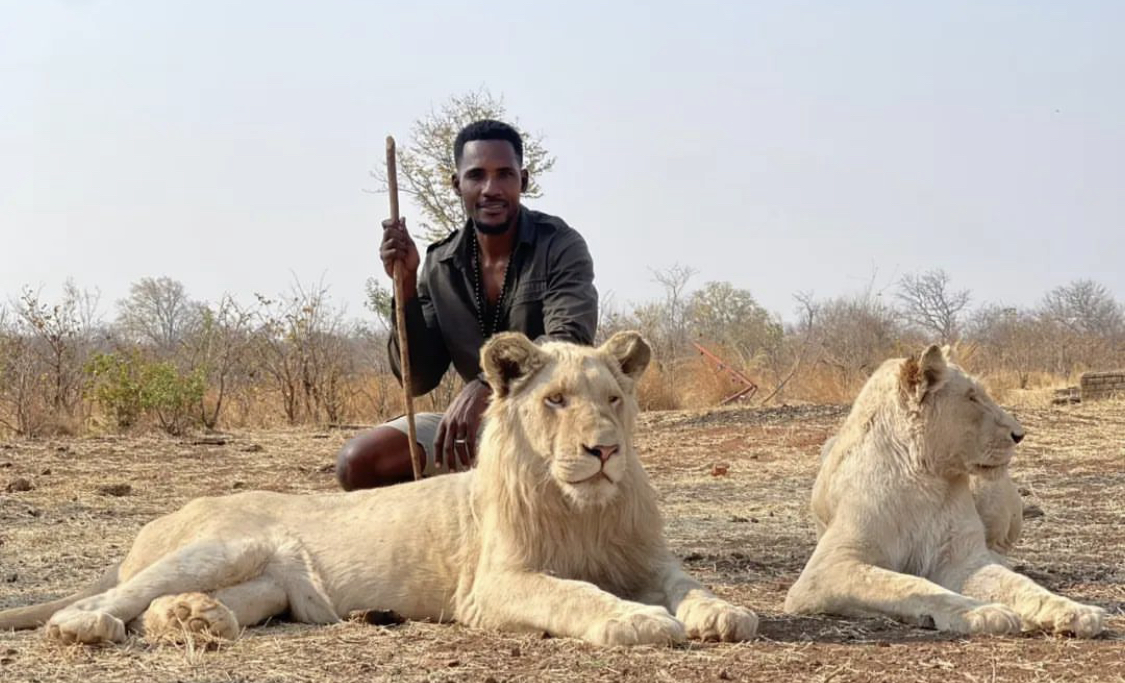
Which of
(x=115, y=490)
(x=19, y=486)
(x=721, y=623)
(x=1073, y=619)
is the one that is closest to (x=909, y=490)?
(x=1073, y=619)

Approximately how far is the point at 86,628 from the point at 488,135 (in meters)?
3.00

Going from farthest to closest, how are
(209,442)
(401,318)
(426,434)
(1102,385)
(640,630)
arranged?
(1102,385) < (209,442) < (426,434) < (401,318) < (640,630)

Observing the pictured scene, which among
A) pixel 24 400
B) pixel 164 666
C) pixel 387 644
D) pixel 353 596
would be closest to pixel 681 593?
pixel 387 644

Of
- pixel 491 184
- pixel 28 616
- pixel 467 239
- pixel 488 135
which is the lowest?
pixel 28 616

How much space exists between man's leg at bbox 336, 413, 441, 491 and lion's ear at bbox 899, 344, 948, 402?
7.05 ft

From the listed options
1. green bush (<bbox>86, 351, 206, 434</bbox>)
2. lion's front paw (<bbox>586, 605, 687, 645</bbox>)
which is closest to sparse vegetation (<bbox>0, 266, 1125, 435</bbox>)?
green bush (<bbox>86, 351, 206, 434</bbox>)

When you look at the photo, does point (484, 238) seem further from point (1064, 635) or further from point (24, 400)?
point (24, 400)

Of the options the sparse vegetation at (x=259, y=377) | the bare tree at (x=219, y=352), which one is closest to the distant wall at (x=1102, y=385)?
the sparse vegetation at (x=259, y=377)

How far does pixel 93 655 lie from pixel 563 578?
58.6 inches

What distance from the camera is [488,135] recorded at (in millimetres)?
6352

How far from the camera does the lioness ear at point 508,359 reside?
4617 millimetres

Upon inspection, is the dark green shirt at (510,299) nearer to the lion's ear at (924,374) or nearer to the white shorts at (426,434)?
the white shorts at (426,434)

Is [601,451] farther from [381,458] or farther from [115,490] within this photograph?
[115,490]

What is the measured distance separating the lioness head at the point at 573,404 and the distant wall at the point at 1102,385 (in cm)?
1695
